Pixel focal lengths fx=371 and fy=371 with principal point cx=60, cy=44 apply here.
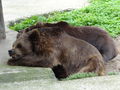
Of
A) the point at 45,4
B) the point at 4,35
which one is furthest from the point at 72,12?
the point at 4,35

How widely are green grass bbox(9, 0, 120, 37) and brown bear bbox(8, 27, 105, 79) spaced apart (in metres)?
2.37

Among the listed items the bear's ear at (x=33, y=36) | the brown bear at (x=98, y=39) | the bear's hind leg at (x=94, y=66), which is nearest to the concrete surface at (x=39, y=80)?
the brown bear at (x=98, y=39)

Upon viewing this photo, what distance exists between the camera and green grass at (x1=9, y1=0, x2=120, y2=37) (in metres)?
8.00

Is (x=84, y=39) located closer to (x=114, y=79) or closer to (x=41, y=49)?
(x=41, y=49)

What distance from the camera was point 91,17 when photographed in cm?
850

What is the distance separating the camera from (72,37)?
541 centimetres

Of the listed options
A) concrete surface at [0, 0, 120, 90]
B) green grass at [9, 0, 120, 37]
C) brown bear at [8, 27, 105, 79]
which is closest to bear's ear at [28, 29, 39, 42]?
brown bear at [8, 27, 105, 79]

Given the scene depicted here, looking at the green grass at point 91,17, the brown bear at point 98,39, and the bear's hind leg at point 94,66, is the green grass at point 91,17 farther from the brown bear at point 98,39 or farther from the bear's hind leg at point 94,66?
the bear's hind leg at point 94,66

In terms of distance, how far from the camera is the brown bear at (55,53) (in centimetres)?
507

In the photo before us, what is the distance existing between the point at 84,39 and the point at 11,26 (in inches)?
112

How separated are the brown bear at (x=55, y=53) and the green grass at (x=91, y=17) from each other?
2.37m

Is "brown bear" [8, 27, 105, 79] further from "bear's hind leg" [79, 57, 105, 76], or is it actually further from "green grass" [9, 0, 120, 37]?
"green grass" [9, 0, 120, 37]

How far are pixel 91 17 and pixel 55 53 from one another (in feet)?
11.7

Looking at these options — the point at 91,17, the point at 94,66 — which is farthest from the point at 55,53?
the point at 91,17
